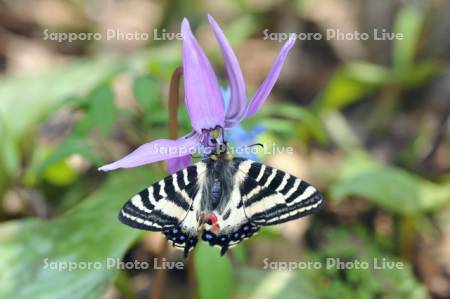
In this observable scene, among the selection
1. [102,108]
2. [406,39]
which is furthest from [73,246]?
[406,39]

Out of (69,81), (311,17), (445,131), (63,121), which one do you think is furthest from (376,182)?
(311,17)

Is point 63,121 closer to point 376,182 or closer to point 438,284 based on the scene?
Result: point 376,182

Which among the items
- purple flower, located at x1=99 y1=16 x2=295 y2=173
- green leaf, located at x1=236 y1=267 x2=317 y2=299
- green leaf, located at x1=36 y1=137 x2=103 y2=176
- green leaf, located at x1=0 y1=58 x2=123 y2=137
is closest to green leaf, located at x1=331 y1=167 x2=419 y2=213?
green leaf, located at x1=236 y1=267 x2=317 y2=299

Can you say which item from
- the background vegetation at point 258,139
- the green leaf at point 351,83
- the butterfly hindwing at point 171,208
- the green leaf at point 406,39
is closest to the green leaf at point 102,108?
the background vegetation at point 258,139

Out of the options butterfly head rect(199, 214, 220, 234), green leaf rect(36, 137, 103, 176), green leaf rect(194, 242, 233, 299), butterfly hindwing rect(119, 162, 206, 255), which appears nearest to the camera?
butterfly hindwing rect(119, 162, 206, 255)

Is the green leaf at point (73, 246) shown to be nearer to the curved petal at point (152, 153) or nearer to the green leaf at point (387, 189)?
the curved petal at point (152, 153)

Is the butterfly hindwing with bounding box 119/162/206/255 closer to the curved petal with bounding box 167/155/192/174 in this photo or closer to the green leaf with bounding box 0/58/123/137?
the curved petal with bounding box 167/155/192/174

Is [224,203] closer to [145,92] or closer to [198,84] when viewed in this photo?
[198,84]
